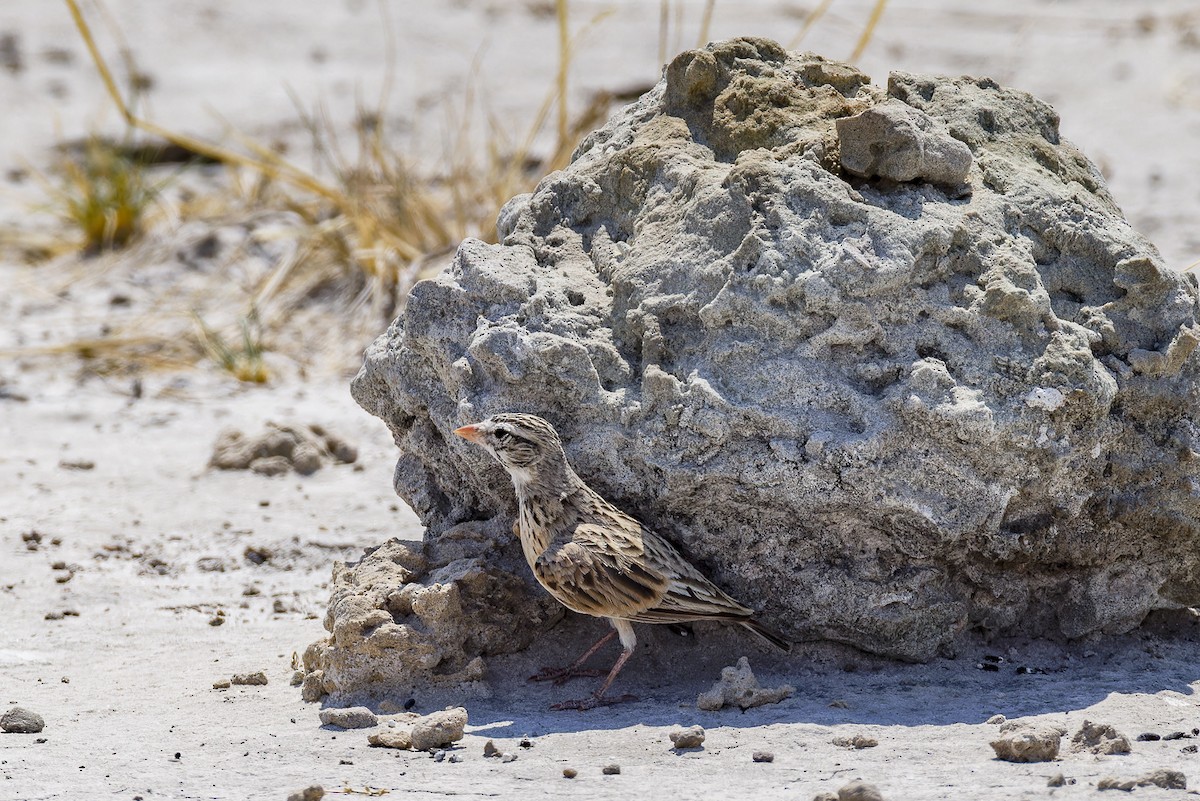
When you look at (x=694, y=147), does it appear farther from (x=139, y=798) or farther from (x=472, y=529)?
(x=139, y=798)

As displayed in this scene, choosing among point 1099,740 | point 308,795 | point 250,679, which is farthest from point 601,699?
point 1099,740

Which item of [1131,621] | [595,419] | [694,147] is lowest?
[1131,621]

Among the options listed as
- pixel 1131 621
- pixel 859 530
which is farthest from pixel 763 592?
pixel 1131 621

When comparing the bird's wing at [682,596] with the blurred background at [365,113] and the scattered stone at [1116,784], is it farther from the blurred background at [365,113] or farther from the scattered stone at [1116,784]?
the blurred background at [365,113]

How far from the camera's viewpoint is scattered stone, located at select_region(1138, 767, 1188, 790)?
3641 millimetres

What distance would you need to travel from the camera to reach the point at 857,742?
4.05m

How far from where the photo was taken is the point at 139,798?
3873 mm

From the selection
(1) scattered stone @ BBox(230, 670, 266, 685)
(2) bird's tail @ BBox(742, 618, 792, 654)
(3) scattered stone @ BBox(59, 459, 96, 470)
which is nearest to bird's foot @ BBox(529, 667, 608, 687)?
(2) bird's tail @ BBox(742, 618, 792, 654)

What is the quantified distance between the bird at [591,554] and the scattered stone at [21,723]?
1571 millimetres

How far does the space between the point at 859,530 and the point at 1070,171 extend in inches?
61.9

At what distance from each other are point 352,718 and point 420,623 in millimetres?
415

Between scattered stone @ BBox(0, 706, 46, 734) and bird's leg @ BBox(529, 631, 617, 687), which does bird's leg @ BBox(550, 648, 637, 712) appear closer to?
bird's leg @ BBox(529, 631, 617, 687)

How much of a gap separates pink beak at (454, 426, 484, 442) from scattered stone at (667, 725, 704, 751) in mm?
1119

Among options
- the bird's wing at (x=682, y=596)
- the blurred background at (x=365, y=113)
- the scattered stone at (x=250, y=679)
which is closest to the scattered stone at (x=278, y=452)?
the blurred background at (x=365, y=113)
